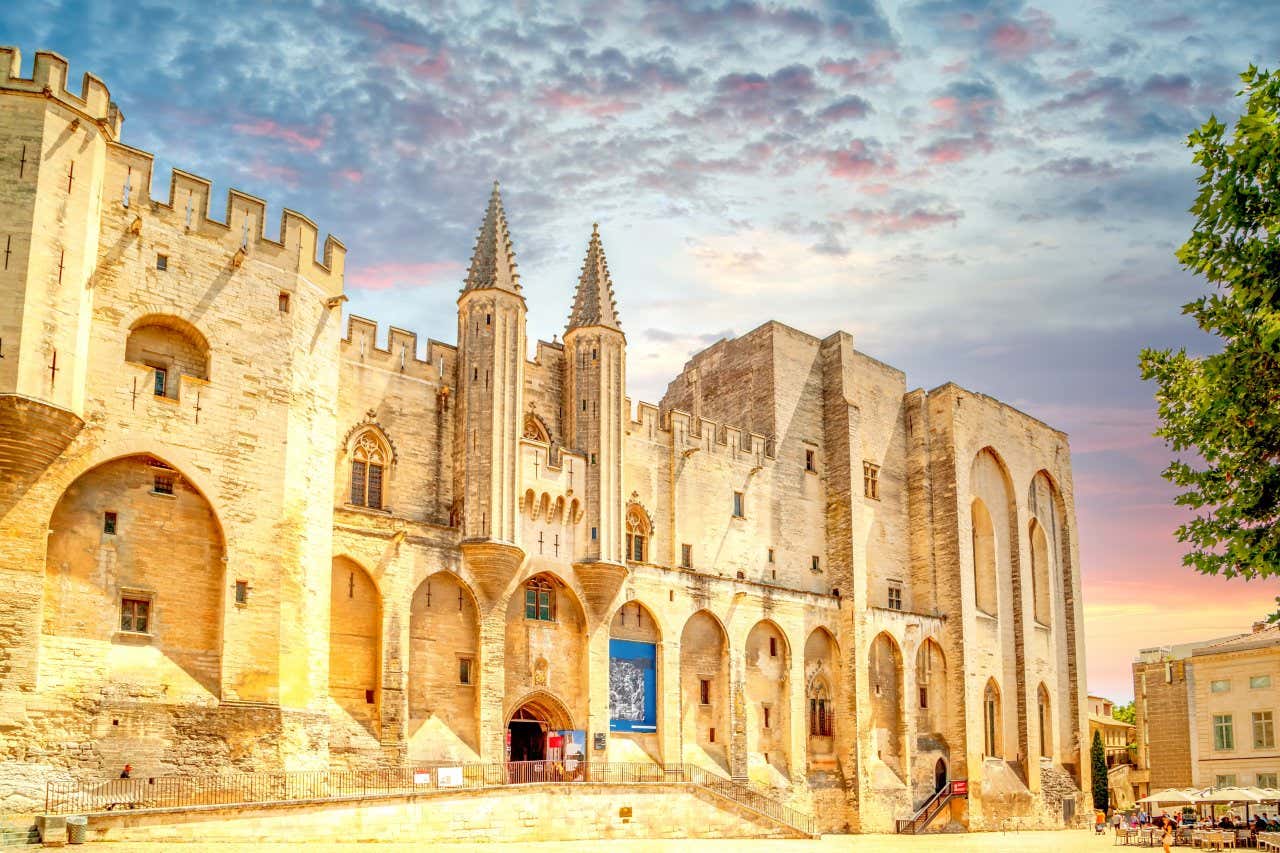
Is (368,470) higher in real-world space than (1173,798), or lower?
higher

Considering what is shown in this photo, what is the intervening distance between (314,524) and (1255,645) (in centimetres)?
3573

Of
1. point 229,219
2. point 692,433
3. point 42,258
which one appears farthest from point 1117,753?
point 42,258

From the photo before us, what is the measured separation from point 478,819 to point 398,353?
13.5 meters

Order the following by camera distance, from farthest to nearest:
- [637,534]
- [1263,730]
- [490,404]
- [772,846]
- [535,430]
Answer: [1263,730]
[637,534]
[535,430]
[490,404]
[772,846]

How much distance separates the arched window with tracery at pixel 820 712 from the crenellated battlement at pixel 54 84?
98.2 ft

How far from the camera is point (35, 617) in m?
23.8

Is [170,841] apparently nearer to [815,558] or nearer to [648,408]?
[648,408]

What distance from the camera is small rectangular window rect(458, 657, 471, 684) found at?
111 ft

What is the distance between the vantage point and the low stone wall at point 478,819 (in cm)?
2320

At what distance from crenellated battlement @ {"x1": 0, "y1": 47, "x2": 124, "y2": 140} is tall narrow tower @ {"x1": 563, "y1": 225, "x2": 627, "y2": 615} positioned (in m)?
16.1

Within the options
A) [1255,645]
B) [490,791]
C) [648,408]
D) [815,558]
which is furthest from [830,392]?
[490,791]

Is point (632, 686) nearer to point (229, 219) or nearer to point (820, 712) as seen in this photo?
point (820, 712)

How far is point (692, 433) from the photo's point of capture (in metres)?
43.3

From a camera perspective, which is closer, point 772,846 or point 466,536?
point 772,846
